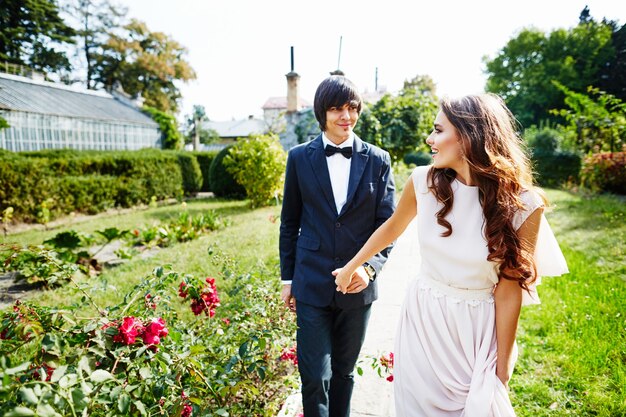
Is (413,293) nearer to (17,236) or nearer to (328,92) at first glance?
(328,92)

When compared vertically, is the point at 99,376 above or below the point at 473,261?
below

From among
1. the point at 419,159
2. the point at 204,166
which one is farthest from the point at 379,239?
the point at 419,159

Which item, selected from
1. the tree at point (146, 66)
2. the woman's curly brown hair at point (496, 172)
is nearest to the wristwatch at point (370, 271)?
the woman's curly brown hair at point (496, 172)

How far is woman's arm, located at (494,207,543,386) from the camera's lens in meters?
1.35

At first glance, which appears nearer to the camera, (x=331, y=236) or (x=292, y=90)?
(x=331, y=236)

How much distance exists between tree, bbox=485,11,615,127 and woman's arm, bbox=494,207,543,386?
41722 millimetres

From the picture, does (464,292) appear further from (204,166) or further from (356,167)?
(204,166)

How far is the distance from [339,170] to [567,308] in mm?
3234

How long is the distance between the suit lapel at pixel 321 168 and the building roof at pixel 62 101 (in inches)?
653

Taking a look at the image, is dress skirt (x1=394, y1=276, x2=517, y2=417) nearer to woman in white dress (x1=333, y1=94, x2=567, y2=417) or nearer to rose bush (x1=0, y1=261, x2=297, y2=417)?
woman in white dress (x1=333, y1=94, x2=567, y2=417)

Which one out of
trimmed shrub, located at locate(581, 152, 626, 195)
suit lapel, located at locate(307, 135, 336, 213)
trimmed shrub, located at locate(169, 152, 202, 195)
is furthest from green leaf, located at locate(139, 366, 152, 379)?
trimmed shrub, located at locate(169, 152, 202, 195)

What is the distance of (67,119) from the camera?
65.6 ft

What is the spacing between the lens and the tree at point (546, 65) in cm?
3512

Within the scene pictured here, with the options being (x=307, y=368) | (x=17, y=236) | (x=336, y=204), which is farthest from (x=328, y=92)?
(x=17, y=236)
